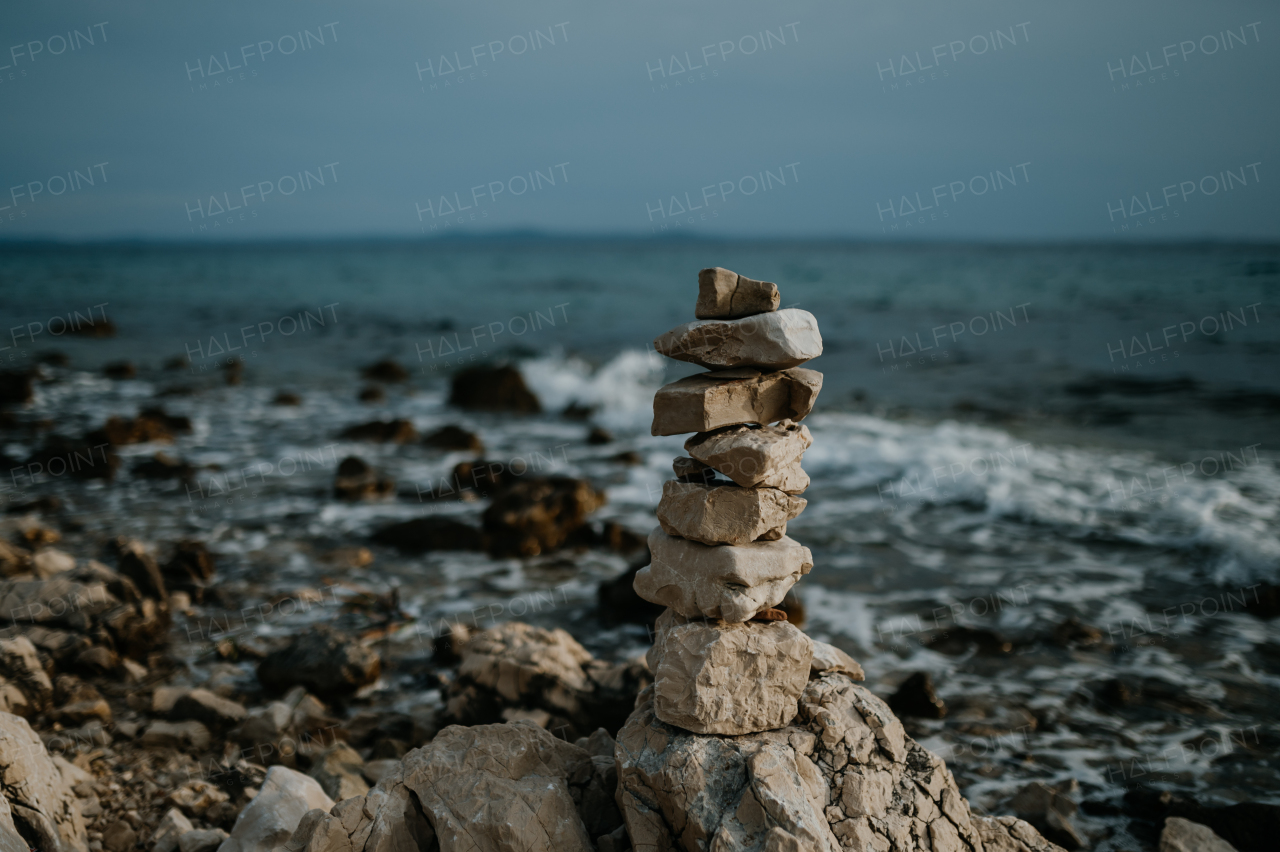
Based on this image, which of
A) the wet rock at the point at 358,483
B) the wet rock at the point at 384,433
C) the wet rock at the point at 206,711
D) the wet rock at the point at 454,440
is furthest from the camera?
the wet rock at the point at 384,433

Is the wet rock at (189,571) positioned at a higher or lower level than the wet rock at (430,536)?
higher

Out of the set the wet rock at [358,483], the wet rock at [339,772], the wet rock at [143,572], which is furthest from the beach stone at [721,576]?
the wet rock at [358,483]

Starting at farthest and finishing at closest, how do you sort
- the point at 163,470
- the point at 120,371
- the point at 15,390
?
the point at 120,371
the point at 15,390
the point at 163,470

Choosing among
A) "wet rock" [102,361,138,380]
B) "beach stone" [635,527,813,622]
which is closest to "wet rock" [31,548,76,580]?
"beach stone" [635,527,813,622]

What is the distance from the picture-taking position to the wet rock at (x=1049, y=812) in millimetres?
5488

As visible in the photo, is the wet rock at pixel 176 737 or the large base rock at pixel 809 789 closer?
the large base rock at pixel 809 789

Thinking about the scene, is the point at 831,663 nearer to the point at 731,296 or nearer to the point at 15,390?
the point at 731,296

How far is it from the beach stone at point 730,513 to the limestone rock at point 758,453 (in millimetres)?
74

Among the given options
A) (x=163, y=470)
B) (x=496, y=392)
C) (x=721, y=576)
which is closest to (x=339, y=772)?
(x=721, y=576)

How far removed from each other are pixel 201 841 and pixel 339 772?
98 cm

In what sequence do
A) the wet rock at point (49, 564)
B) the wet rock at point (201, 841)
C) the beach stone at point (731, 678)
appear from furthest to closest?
the wet rock at point (49, 564) < the wet rock at point (201, 841) < the beach stone at point (731, 678)

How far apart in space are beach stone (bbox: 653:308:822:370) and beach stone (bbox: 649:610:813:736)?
1.50 meters

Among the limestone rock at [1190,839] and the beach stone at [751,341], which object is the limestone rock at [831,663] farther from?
the limestone rock at [1190,839]

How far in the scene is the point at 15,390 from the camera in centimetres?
1955
